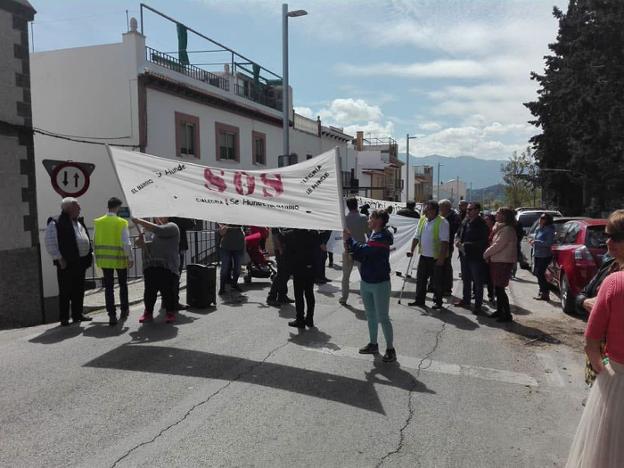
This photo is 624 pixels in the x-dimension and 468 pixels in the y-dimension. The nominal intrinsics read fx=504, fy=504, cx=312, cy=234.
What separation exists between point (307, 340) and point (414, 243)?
3666mm

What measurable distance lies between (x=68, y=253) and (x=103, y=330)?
4.17 ft

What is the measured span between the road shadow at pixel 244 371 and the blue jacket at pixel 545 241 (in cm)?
579

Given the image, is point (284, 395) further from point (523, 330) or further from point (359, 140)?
point (359, 140)

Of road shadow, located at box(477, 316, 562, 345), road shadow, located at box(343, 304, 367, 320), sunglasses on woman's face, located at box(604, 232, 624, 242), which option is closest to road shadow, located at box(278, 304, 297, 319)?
road shadow, located at box(343, 304, 367, 320)

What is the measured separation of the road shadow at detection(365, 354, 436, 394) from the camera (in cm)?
511

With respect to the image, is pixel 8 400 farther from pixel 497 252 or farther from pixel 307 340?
pixel 497 252

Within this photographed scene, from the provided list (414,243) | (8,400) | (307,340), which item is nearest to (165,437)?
(8,400)

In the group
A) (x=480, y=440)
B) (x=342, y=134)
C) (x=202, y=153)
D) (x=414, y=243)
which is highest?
(x=342, y=134)

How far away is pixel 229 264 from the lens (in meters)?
9.71

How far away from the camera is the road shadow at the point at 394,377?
5.11 meters

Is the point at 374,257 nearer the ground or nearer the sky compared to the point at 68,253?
nearer the sky

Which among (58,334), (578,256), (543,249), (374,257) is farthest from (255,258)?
(578,256)

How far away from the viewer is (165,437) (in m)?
3.98

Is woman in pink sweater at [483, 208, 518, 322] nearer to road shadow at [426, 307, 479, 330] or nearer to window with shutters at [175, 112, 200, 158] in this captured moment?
road shadow at [426, 307, 479, 330]
